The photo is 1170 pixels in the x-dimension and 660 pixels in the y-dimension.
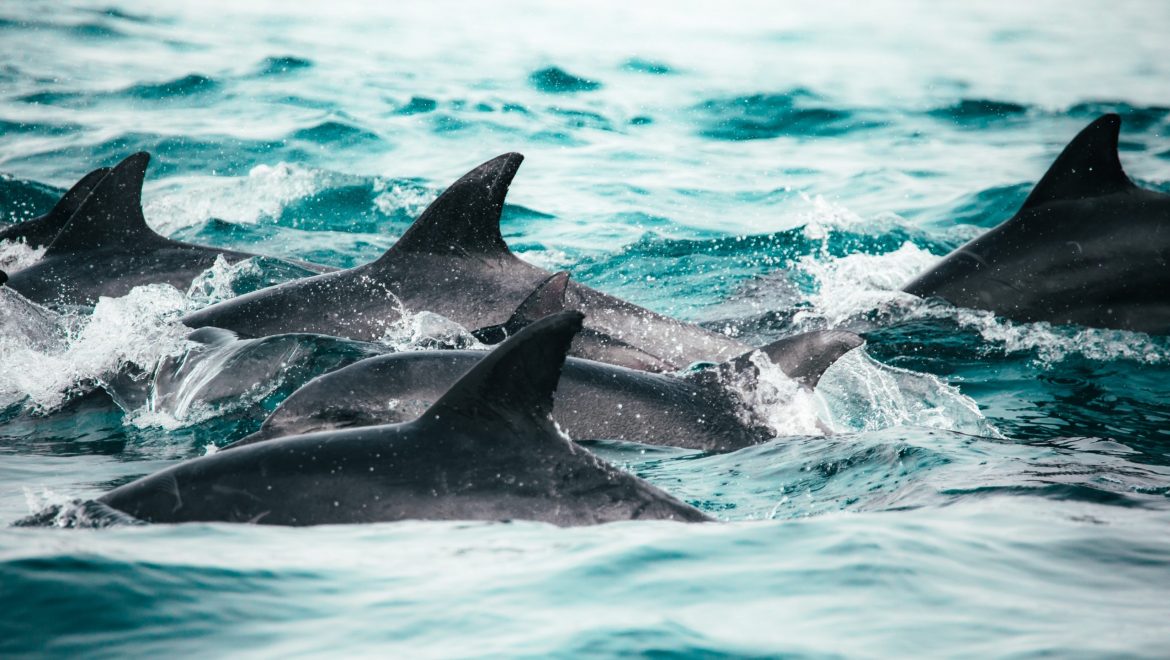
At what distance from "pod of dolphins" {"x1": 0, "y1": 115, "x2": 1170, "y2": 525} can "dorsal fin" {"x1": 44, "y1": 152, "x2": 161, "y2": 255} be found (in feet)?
0.05

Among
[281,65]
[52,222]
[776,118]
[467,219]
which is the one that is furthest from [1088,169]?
[281,65]

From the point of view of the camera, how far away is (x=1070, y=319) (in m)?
9.81

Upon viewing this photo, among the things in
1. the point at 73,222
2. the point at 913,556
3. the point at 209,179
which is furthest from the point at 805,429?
the point at 209,179

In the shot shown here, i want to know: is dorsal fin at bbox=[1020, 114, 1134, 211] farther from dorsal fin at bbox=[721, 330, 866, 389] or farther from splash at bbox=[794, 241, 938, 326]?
dorsal fin at bbox=[721, 330, 866, 389]

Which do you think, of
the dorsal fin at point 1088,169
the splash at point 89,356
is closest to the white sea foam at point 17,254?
the splash at point 89,356

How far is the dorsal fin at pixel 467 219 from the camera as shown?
8016mm

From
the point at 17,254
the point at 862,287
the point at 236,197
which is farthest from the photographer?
the point at 236,197

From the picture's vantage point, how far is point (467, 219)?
8.30 m

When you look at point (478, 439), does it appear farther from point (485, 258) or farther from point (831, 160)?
point (831, 160)

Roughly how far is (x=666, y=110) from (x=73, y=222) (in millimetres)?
16209

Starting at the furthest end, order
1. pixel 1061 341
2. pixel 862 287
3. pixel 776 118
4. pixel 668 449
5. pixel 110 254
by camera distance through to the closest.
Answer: pixel 776 118 → pixel 862 287 → pixel 110 254 → pixel 1061 341 → pixel 668 449

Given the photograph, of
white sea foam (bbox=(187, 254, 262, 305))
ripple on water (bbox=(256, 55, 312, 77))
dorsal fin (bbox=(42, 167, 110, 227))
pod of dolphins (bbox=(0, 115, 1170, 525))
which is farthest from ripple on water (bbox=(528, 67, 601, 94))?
white sea foam (bbox=(187, 254, 262, 305))

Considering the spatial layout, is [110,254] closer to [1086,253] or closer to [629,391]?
[629,391]

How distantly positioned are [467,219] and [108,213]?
3.88 metres
